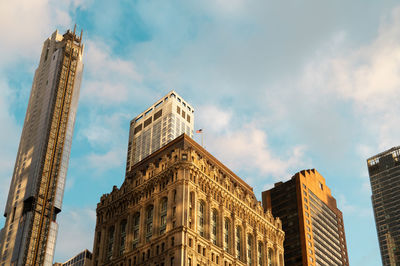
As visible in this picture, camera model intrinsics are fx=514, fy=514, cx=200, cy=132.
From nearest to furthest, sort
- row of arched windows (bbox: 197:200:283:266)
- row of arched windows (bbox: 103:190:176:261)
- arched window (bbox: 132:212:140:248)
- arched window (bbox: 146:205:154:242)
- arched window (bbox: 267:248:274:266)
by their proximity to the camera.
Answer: row of arched windows (bbox: 103:190:176:261) < arched window (bbox: 146:205:154:242) < row of arched windows (bbox: 197:200:283:266) < arched window (bbox: 132:212:140:248) < arched window (bbox: 267:248:274:266)

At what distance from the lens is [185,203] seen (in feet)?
339

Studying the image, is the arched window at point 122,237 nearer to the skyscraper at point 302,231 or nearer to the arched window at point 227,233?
the arched window at point 227,233

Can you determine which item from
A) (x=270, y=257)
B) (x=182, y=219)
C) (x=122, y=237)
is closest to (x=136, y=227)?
(x=122, y=237)

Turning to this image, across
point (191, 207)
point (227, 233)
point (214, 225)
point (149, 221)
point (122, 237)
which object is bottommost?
point (122, 237)

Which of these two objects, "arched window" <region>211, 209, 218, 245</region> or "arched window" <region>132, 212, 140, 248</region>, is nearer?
"arched window" <region>211, 209, 218, 245</region>

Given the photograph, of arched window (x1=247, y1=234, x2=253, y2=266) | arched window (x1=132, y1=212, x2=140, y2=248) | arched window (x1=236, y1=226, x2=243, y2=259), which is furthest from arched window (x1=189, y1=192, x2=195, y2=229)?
arched window (x1=247, y1=234, x2=253, y2=266)

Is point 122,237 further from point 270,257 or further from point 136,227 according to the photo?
point 270,257

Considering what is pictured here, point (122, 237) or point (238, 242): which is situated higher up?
point (122, 237)

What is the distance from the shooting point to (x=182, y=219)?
100875 mm

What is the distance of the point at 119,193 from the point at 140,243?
727 inches

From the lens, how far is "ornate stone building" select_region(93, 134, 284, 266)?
102 metres

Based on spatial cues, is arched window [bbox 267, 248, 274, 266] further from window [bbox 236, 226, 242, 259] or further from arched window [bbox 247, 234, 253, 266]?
window [bbox 236, 226, 242, 259]

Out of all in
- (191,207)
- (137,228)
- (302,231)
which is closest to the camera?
(191,207)

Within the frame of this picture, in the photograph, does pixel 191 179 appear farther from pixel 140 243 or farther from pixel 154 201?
pixel 140 243
